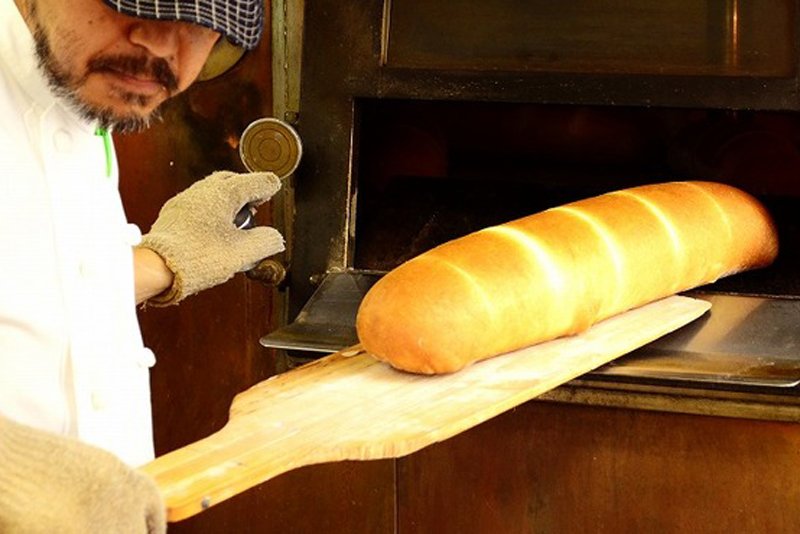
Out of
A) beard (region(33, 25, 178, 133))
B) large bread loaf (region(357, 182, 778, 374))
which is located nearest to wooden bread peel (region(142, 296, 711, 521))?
large bread loaf (region(357, 182, 778, 374))

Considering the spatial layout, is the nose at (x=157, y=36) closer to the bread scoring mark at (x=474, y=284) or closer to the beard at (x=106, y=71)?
the beard at (x=106, y=71)

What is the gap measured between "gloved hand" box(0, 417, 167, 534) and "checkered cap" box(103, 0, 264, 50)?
0.44 meters

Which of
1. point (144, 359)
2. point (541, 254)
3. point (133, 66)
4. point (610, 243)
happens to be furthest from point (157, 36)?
point (610, 243)

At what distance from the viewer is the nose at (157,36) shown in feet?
4.16

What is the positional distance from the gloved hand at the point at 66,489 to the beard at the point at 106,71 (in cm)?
39

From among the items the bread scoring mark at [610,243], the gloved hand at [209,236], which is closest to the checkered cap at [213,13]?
the gloved hand at [209,236]

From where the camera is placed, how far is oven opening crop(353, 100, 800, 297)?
2.22m

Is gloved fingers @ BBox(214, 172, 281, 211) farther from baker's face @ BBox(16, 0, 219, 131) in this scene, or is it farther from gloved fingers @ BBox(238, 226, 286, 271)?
baker's face @ BBox(16, 0, 219, 131)

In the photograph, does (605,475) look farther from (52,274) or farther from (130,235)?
(52,274)

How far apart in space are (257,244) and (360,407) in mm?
416

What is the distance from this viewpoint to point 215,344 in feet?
8.00

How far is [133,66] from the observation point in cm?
130

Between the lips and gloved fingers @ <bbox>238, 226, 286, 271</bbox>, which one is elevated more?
the lips

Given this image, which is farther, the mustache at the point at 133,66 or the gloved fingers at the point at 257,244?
the gloved fingers at the point at 257,244
